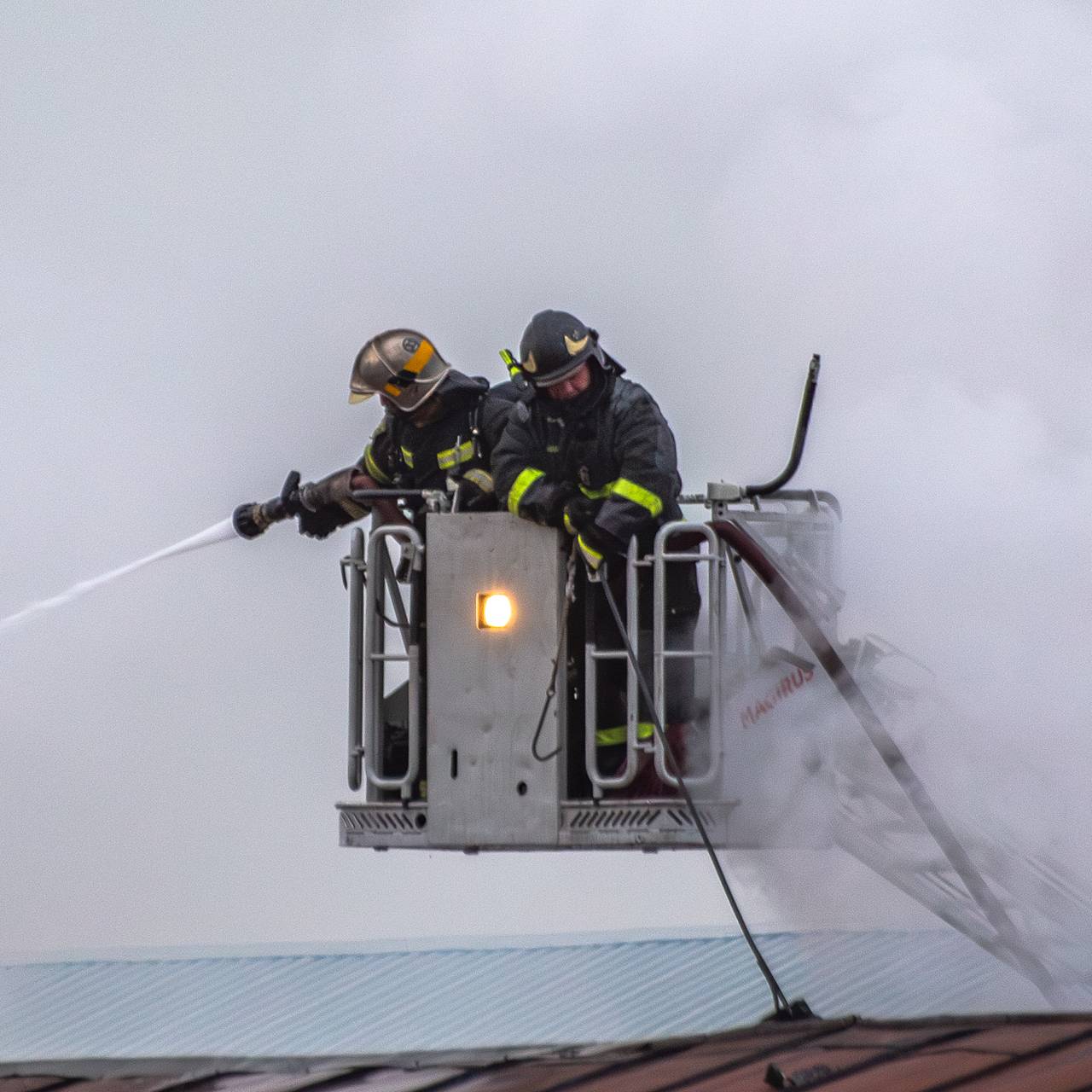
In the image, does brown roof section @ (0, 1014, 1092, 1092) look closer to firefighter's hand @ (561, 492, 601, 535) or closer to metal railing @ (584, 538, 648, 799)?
metal railing @ (584, 538, 648, 799)

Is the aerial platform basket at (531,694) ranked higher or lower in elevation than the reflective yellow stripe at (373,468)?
lower

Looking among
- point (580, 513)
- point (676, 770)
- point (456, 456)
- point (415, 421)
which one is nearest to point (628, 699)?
point (676, 770)

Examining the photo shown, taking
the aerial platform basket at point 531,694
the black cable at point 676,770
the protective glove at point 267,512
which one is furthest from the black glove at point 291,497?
the black cable at point 676,770

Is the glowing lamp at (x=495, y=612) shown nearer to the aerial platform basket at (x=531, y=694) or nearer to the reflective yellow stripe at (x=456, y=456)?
the aerial platform basket at (x=531, y=694)

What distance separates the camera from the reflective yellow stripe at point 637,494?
846cm

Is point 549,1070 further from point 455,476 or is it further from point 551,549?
point 455,476

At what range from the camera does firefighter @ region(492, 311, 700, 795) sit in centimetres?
848

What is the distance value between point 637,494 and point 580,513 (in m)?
0.25

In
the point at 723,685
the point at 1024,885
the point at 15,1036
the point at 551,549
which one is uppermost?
the point at 551,549

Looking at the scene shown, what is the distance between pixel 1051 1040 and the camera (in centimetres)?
711

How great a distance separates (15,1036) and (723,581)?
573 cm

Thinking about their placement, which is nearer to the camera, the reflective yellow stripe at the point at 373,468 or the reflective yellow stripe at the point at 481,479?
the reflective yellow stripe at the point at 481,479

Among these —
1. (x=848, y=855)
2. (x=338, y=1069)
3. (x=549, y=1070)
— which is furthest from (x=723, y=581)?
(x=338, y=1069)

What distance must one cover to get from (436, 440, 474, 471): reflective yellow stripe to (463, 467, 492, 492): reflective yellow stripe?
0.20 metres
